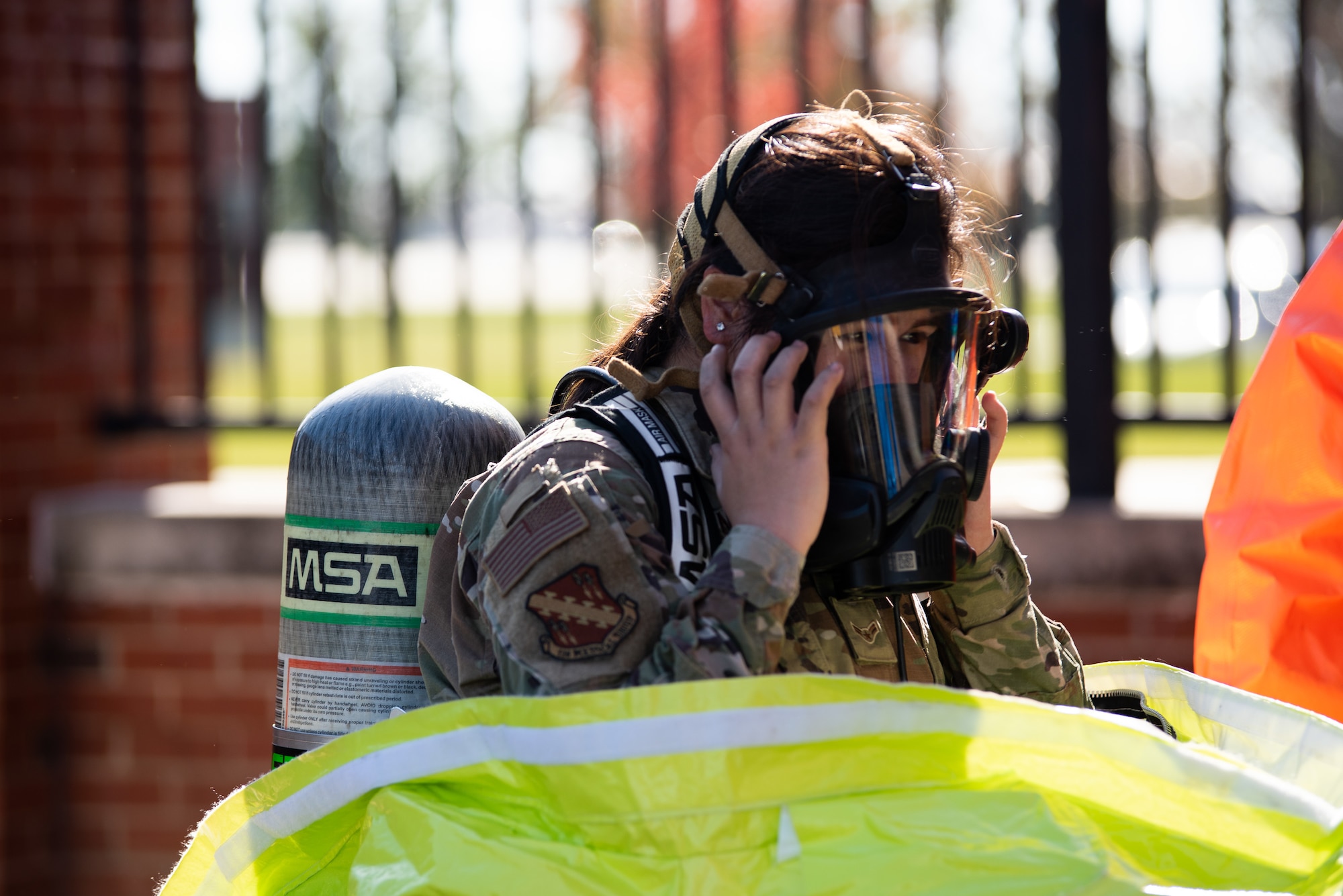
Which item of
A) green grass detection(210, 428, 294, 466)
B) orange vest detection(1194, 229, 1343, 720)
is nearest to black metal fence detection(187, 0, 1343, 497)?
orange vest detection(1194, 229, 1343, 720)

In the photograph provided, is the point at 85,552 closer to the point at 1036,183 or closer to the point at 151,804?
the point at 151,804

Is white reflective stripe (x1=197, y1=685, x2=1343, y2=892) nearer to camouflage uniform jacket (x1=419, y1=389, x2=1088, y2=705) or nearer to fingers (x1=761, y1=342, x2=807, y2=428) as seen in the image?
camouflage uniform jacket (x1=419, y1=389, x2=1088, y2=705)

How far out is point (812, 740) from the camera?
1.52 metres

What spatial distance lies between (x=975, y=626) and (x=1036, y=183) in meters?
2.82

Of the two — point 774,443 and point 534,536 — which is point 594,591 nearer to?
point 534,536

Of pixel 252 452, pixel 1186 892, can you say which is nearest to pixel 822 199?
pixel 1186 892

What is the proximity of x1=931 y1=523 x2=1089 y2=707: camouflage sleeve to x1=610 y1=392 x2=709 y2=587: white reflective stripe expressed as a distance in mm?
580

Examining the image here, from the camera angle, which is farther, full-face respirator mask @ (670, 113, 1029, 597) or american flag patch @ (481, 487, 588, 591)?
full-face respirator mask @ (670, 113, 1029, 597)

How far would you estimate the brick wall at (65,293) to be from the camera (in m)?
4.34

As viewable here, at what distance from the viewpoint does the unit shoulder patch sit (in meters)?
1.64

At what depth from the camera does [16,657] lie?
14.1 ft

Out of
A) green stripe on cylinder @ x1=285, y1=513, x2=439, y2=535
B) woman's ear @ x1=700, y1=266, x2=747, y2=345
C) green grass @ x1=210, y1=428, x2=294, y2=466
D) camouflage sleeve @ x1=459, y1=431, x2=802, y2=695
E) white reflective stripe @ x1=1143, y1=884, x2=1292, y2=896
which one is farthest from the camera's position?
green grass @ x1=210, y1=428, x2=294, y2=466

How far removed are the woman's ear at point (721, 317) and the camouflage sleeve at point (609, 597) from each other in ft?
1.01

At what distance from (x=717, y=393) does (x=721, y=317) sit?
0.14m
